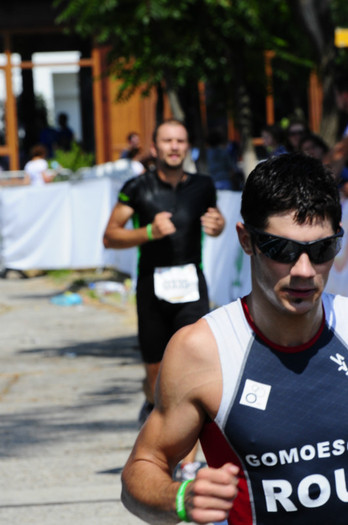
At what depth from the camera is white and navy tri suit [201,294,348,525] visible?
111 inches

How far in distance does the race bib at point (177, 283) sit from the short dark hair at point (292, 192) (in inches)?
144

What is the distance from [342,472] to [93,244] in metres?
14.7

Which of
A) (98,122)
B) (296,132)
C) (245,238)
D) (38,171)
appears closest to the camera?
(245,238)

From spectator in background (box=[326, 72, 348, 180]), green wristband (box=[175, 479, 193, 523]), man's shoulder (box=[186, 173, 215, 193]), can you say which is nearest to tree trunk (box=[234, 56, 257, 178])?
spectator in background (box=[326, 72, 348, 180])

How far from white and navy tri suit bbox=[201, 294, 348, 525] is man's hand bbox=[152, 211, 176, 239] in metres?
3.47

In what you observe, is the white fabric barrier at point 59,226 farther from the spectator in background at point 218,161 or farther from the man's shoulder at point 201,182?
the man's shoulder at point 201,182

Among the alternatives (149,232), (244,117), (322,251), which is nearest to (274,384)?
(322,251)

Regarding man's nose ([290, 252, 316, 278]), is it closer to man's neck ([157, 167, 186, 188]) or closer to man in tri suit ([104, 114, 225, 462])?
man in tri suit ([104, 114, 225, 462])

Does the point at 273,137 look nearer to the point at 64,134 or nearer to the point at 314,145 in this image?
the point at 314,145

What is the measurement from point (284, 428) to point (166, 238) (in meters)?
4.03

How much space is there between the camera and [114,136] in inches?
1064

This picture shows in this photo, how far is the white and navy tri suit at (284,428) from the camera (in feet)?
9.21

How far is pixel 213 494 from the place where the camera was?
2414 mm

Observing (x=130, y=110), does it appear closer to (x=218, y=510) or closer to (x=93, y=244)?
(x=93, y=244)
